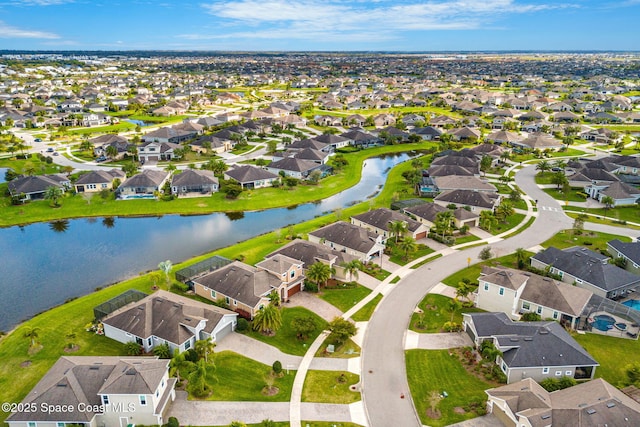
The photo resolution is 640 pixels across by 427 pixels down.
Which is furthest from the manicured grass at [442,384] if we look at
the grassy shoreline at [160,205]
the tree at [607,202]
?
the tree at [607,202]

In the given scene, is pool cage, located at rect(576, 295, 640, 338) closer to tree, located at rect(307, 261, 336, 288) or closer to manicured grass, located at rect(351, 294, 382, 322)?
manicured grass, located at rect(351, 294, 382, 322)

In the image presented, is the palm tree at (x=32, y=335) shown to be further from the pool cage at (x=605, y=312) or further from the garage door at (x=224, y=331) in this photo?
the pool cage at (x=605, y=312)

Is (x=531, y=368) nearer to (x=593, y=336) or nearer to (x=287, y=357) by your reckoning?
(x=593, y=336)

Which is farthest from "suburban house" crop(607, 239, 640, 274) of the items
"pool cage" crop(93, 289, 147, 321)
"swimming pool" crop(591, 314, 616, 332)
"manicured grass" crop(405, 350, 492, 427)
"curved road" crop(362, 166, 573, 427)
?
"pool cage" crop(93, 289, 147, 321)

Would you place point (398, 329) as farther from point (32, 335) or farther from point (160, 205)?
point (160, 205)

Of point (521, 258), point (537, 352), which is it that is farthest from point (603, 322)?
point (521, 258)

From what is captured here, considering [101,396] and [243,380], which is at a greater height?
[101,396]
